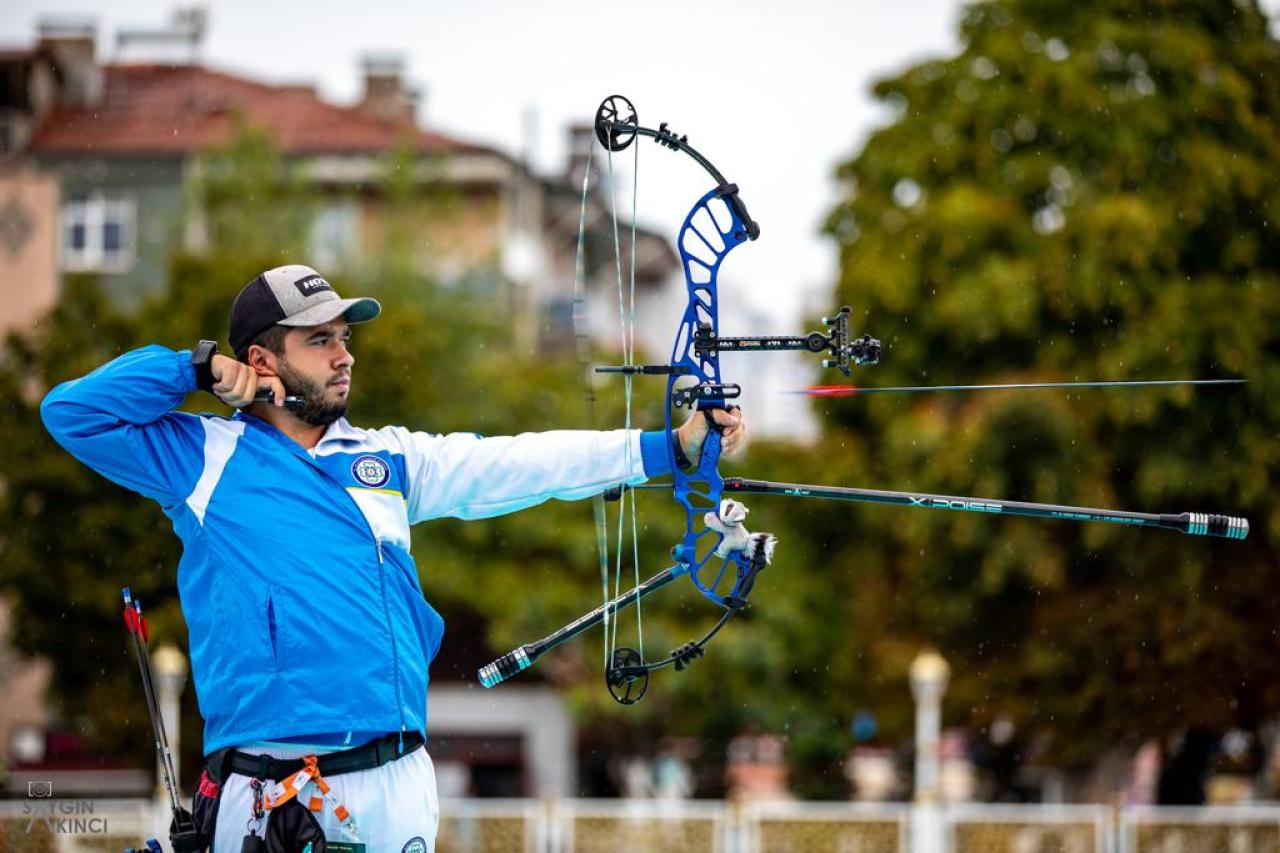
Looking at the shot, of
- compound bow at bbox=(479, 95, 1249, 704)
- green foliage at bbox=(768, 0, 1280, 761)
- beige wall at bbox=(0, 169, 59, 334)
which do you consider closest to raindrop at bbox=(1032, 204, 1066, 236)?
green foliage at bbox=(768, 0, 1280, 761)

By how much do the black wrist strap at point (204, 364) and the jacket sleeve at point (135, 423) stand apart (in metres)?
0.03

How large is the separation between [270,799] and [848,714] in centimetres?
1966

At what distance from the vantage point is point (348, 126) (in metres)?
33.1

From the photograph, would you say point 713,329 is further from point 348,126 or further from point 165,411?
point 348,126

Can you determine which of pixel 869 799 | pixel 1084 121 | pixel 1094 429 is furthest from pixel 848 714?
pixel 1084 121

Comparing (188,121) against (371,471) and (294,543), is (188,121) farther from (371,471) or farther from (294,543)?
(294,543)

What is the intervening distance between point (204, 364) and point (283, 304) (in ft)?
0.86

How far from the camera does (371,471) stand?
14.3ft

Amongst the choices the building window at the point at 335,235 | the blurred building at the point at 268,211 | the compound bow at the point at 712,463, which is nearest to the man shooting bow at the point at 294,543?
the compound bow at the point at 712,463

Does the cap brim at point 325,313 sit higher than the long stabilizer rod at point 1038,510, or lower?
higher

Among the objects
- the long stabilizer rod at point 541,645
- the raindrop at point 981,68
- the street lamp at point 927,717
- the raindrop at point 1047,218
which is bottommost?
the street lamp at point 927,717

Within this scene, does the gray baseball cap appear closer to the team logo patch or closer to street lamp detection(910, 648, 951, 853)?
the team logo patch

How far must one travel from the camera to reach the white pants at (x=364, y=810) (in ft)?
13.4

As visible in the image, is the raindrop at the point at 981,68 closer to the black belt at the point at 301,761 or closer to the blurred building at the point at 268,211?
the blurred building at the point at 268,211
